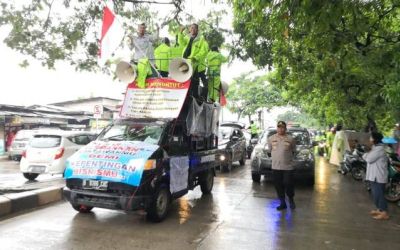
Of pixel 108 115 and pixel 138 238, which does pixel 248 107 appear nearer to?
pixel 108 115

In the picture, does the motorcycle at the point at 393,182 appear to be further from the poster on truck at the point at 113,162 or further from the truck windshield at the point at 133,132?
the poster on truck at the point at 113,162

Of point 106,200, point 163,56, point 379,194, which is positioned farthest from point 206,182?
point 379,194

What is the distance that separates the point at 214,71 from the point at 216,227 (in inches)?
147

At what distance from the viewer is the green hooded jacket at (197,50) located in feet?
28.0

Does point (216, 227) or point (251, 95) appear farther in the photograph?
point (251, 95)

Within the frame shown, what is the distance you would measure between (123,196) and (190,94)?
9.44ft

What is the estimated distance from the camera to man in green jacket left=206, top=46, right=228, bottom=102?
29.2ft

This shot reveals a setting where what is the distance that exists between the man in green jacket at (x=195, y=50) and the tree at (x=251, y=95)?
2798 cm

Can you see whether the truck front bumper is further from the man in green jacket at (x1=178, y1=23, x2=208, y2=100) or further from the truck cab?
the man in green jacket at (x1=178, y1=23, x2=208, y2=100)

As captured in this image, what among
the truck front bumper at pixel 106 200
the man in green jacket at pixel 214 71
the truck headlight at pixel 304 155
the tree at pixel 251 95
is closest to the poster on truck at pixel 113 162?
the truck front bumper at pixel 106 200

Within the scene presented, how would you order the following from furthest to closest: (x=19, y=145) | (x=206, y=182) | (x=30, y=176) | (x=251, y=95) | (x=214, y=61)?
(x=251, y=95), (x=19, y=145), (x=30, y=176), (x=206, y=182), (x=214, y=61)

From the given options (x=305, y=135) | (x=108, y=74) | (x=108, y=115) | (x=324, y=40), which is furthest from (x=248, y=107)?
(x=324, y=40)

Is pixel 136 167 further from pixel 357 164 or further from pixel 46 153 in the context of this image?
pixel 357 164

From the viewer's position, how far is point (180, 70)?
323 inches
